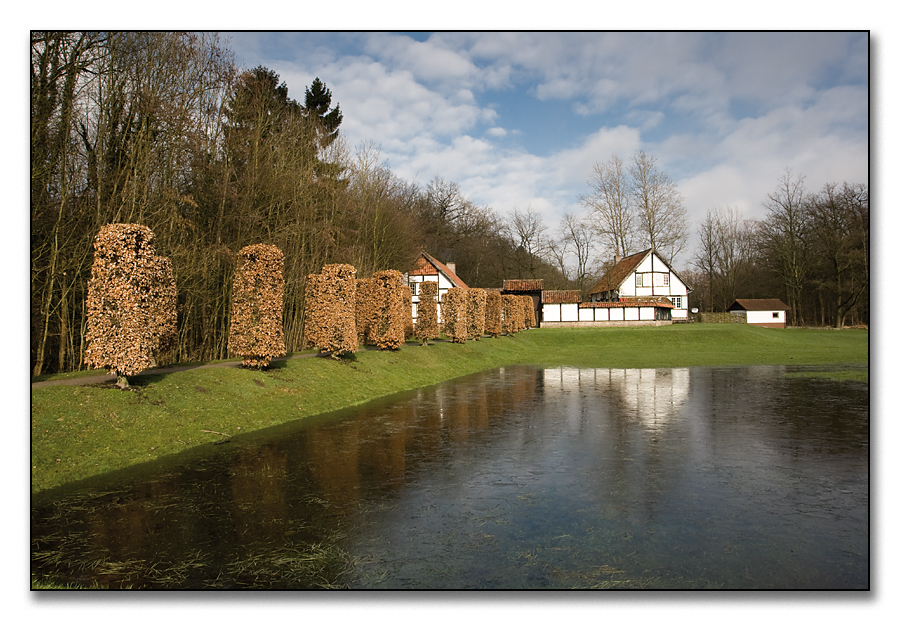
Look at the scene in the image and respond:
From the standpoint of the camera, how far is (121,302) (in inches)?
449

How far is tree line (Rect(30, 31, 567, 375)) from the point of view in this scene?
14.1 metres

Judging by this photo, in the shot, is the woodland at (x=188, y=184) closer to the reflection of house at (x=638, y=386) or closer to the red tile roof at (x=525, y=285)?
the reflection of house at (x=638, y=386)

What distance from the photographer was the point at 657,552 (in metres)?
5.25

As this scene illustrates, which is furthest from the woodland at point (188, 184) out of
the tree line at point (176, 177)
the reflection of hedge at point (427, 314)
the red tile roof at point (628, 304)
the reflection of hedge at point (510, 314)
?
the red tile roof at point (628, 304)

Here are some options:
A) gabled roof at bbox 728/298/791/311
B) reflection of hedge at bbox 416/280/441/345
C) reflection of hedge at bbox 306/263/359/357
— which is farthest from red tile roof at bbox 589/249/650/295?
reflection of hedge at bbox 306/263/359/357

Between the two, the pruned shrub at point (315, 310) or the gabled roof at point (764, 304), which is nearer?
the pruned shrub at point (315, 310)

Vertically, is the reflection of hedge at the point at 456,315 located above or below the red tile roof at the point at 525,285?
below

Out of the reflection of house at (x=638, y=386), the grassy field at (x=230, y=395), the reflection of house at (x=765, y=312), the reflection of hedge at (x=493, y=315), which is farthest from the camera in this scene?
the reflection of house at (x=765, y=312)

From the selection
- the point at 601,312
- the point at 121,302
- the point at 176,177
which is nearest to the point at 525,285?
the point at 601,312

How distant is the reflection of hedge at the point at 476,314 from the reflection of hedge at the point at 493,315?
3000 millimetres

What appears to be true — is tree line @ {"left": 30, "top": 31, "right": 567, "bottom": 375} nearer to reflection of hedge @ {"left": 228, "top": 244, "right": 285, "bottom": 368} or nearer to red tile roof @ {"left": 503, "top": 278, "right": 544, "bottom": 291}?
reflection of hedge @ {"left": 228, "top": 244, "right": 285, "bottom": 368}

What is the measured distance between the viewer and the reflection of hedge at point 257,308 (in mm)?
15680

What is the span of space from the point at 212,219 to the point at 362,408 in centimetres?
1119

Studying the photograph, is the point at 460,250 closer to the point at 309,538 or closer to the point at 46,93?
the point at 46,93
